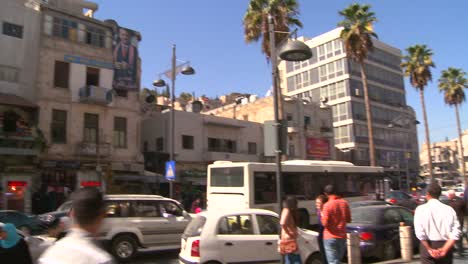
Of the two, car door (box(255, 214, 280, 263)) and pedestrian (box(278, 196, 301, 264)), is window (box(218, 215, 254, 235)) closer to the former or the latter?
car door (box(255, 214, 280, 263))

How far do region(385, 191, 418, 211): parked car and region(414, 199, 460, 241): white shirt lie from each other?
62.9 feet

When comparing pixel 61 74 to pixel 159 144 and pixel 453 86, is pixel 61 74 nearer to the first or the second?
pixel 159 144

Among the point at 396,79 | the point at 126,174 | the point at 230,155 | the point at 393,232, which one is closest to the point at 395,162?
the point at 396,79

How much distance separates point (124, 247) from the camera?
12.2 metres

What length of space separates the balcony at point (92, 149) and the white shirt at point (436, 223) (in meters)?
24.4

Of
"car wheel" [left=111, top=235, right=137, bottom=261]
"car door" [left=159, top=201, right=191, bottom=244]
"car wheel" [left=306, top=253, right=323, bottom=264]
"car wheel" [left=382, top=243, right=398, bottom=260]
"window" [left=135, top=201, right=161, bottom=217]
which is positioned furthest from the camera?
"car door" [left=159, top=201, right=191, bottom=244]

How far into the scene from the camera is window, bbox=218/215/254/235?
8.68 meters

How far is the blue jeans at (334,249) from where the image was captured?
7.75 m

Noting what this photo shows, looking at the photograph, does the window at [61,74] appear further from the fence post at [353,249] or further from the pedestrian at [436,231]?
the pedestrian at [436,231]

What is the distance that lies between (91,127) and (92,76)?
3.46m

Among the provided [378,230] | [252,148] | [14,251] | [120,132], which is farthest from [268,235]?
[252,148]

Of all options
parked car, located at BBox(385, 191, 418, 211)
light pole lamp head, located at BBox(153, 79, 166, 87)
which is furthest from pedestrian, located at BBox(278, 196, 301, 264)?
parked car, located at BBox(385, 191, 418, 211)

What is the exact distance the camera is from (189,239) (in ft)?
27.9

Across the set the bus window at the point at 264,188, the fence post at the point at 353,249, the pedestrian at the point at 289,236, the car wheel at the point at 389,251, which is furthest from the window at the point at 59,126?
the pedestrian at the point at 289,236
